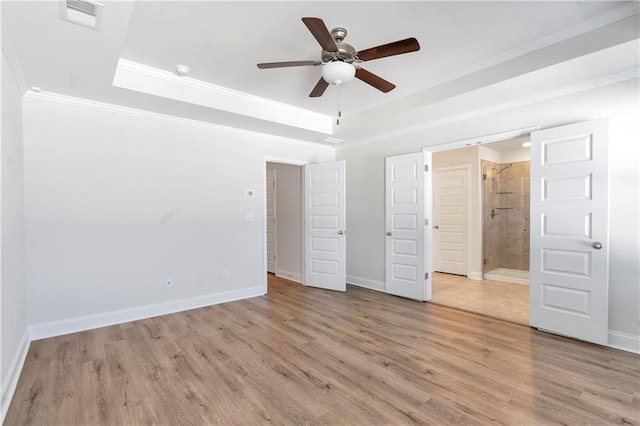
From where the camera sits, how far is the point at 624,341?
9.33 feet

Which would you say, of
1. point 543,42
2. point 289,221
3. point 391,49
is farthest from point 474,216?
point 391,49

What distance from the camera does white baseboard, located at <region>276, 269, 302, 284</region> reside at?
578 centimetres

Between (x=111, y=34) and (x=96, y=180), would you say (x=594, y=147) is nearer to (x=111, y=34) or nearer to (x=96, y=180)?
(x=111, y=34)

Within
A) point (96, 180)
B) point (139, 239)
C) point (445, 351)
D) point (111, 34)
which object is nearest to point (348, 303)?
point (445, 351)

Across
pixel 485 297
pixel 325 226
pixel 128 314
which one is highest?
pixel 325 226

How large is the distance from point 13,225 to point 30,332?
1281 millimetres

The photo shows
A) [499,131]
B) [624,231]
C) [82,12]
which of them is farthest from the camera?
[499,131]

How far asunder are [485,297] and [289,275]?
336 cm

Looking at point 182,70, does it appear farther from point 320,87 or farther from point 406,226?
point 406,226

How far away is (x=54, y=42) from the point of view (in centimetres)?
229

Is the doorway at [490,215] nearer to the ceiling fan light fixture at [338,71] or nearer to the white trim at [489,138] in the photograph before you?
the white trim at [489,138]

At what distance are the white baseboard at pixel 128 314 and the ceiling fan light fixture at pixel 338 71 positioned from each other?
3317 mm

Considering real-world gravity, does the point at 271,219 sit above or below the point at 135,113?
below

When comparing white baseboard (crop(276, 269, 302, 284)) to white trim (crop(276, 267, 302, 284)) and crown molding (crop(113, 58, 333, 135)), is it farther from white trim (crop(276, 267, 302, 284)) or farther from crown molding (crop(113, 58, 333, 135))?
crown molding (crop(113, 58, 333, 135))
